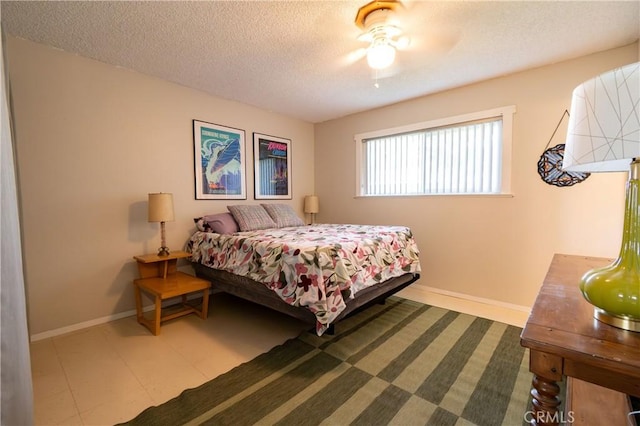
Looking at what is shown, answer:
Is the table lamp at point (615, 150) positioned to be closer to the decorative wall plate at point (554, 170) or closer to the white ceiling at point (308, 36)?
the white ceiling at point (308, 36)

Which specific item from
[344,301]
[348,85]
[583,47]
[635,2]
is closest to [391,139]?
[348,85]

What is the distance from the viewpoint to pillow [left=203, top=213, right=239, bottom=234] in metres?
2.97

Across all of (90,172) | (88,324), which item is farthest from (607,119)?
(88,324)

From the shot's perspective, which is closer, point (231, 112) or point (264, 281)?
point (264, 281)

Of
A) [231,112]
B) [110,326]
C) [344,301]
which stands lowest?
[110,326]

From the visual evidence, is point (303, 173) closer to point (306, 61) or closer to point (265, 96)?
point (265, 96)

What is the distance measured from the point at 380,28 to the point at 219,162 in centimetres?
236

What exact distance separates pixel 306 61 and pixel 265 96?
1.03 meters

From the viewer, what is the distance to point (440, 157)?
3.34 m

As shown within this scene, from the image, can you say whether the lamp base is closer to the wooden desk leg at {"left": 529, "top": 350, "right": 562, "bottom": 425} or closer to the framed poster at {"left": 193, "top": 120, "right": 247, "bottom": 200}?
the wooden desk leg at {"left": 529, "top": 350, "right": 562, "bottom": 425}

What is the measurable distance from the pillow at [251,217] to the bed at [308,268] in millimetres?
24

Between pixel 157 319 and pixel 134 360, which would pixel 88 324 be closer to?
pixel 157 319

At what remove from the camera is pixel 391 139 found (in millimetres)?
3777

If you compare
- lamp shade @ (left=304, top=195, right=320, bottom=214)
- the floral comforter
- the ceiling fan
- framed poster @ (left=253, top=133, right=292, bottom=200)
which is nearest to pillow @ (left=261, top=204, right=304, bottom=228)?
framed poster @ (left=253, top=133, right=292, bottom=200)
